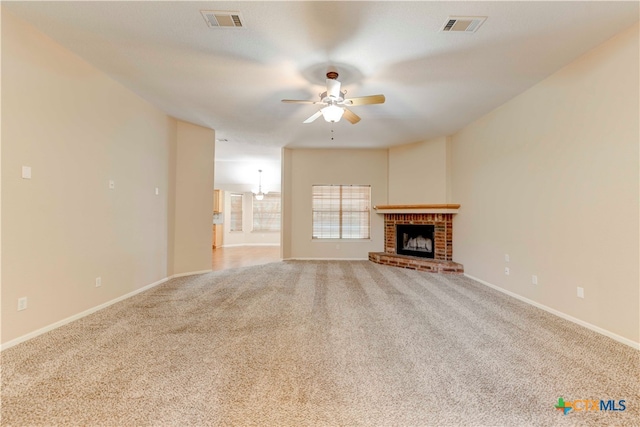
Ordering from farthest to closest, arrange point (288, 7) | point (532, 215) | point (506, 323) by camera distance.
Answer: point (532, 215), point (506, 323), point (288, 7)

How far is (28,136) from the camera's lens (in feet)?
8.32

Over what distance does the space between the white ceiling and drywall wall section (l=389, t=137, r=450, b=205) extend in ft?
5.69

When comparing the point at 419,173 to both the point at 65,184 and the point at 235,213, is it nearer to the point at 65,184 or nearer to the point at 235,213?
the point at 65,184

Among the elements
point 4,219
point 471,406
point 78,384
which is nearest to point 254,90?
point 4,219

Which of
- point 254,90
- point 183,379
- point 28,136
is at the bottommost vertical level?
point 183,379

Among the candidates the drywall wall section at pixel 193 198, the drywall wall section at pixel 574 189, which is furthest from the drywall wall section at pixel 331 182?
the drywall wall section at pixel 574 189

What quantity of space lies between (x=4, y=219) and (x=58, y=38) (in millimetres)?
1818

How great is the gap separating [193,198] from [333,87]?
3.45 meters

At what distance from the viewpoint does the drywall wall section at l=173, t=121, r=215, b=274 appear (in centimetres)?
505

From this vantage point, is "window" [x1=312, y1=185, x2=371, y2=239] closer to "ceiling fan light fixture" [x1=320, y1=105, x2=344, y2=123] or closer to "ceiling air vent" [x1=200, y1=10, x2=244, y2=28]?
"ceiling fan light fixture" [x1=320, y1=105, x2=344, y2=123]

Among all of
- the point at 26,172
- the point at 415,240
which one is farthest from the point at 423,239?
the point at 26,172

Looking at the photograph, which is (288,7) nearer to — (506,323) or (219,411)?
(219,411)

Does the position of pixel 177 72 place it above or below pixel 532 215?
above

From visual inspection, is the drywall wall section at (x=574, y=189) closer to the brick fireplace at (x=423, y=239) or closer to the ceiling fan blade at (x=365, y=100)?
the brick fireplace at (x=423, y=239)
